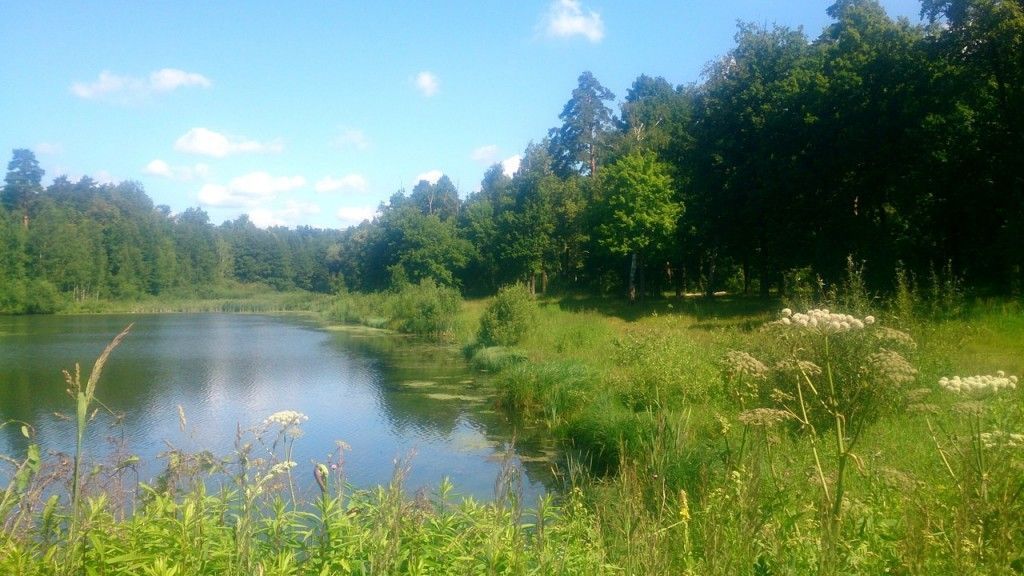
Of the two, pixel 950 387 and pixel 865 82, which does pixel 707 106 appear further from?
pixel 950 387

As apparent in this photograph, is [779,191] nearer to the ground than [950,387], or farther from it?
farther from it

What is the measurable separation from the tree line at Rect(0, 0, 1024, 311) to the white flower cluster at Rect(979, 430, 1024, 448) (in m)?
13.0

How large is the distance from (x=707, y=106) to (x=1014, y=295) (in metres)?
14.9

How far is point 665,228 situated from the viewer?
2978cm

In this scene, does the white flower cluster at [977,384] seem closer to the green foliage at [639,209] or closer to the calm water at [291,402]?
the calm water at [291,402]

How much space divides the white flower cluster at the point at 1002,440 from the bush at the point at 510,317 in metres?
16.9

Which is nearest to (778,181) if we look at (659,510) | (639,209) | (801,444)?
(639,209)

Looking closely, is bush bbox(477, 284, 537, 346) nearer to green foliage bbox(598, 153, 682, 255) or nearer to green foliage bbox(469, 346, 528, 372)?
green foliage bbox(469, 346, 528, 372)

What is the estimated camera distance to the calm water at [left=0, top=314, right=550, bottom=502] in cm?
940

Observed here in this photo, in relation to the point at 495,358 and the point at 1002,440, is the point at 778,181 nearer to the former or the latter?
the point at 495,358

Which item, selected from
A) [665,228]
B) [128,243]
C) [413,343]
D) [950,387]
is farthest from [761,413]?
[128,243]

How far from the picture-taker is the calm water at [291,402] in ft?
30.8

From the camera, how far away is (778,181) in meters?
22.2

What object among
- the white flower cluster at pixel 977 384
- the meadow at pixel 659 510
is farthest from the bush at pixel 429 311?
the white flower cluster at pixel 977 384
